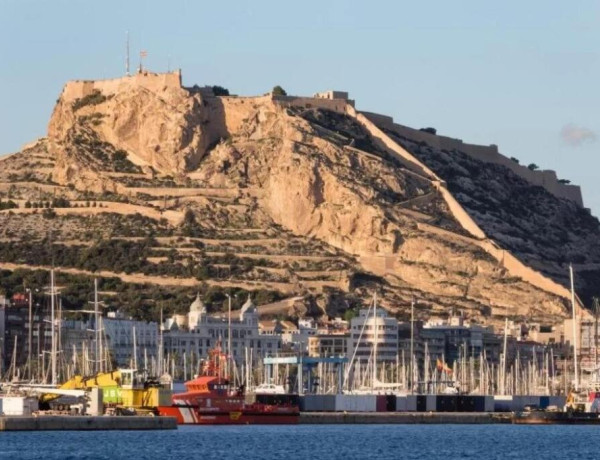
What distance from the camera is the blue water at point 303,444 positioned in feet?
344

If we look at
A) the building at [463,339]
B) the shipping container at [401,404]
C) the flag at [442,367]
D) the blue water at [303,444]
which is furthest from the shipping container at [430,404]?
the building at [463,339]

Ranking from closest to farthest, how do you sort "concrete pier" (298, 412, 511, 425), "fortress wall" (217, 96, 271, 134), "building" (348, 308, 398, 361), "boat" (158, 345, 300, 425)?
"boat" (158, 345, 300, 425)
"concrete pier" (298, 412, 511, 425)
"building" (348, 308, 398, 361)
"fortress wall" (217, 96, 271, 134)

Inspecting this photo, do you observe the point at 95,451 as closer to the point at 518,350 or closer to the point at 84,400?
the point at 84,400

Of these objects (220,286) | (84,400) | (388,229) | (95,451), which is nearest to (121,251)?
(220,286)

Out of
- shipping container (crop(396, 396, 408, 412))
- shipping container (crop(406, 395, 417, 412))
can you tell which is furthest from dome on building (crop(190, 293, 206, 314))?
shipping container (crop(396, 396, 408, 412))

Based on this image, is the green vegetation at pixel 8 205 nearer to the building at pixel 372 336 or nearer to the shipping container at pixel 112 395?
the building at pixel 372 336

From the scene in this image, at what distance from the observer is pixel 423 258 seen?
188 metres

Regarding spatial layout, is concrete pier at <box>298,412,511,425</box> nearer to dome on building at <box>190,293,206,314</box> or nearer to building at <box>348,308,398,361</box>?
building at <box>348,308,398,361</box>

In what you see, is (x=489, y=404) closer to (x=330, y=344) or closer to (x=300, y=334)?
(x=330, y=344)

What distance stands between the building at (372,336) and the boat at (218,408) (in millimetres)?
40796

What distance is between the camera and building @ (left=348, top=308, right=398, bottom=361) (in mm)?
177000

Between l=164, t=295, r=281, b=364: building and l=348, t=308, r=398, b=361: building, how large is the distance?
5743 millimetres

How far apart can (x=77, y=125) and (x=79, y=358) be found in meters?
41.9

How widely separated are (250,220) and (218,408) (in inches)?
2440
